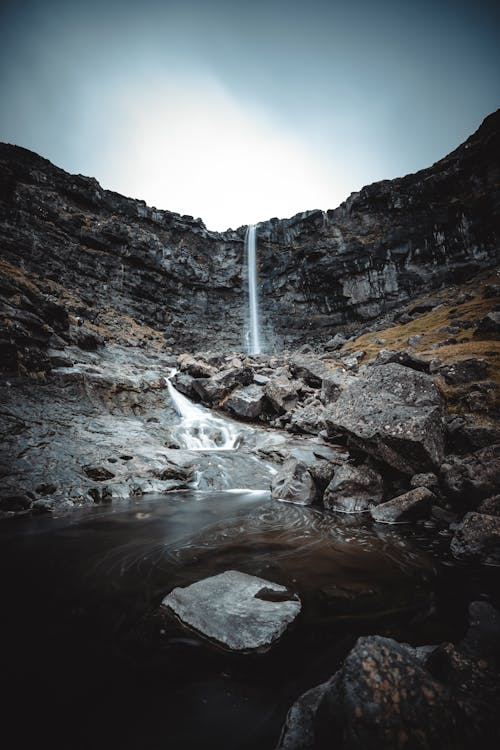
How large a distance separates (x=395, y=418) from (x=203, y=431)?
12739 mm

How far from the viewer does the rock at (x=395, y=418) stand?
7723mm

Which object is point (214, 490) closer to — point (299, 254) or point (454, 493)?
point (454, 493)

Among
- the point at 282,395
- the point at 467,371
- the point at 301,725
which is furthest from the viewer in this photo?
the point at 282,395

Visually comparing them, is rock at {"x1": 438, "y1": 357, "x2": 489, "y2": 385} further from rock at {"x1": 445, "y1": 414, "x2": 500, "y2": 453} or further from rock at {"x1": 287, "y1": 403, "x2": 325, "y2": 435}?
rock at {"x1": 287, "y1": 403, "x2": 325, "y2": 435}

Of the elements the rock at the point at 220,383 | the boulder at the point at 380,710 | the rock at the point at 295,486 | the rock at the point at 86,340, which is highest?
the rock at the point at 86,340

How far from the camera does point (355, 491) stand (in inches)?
340

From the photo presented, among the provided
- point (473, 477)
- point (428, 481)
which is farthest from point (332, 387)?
point (473, 477)

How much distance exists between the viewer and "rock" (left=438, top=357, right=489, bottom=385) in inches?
441

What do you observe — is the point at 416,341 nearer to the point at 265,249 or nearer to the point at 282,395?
the point at 282,395

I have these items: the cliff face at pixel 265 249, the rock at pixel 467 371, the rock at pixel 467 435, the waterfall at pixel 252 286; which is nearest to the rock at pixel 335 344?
the cliff face at pixel 265 249

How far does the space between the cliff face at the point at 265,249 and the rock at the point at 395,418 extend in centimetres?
4000

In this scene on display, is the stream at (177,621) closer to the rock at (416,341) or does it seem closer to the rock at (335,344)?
the rock at (416,341)

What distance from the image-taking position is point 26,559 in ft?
18.0

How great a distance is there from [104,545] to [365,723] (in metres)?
6.06
